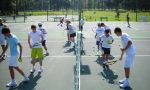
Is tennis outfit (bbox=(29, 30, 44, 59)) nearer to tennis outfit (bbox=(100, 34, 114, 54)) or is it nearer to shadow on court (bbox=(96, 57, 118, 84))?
shadow on court (bbox=(96, 57, 118, 84))

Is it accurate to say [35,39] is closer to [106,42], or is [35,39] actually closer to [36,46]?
[36,46]

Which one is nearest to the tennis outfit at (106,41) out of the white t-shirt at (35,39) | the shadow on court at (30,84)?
the white t-shirt at (35,39)

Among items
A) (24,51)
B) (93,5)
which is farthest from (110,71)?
(93,5)

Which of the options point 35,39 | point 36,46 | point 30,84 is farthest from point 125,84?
point 35,39

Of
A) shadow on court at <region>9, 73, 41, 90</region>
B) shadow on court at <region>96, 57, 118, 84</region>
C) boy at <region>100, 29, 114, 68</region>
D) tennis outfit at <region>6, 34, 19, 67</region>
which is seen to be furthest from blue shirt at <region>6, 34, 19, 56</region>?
boy at <region>100, 29, 114, 68</region>

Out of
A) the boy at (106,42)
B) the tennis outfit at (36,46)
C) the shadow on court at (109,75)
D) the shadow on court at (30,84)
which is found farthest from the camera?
Answer: the boy at (106,42)

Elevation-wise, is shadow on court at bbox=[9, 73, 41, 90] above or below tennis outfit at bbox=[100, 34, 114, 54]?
below

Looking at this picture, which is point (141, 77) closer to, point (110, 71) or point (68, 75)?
point (110, 71)

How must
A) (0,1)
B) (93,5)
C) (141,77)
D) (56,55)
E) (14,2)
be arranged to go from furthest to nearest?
(93,5)
(14,2)
(0,1)
(56,55)
(141,77)

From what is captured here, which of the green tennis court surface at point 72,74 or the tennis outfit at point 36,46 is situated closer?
the green tennis court surface at point 72,74

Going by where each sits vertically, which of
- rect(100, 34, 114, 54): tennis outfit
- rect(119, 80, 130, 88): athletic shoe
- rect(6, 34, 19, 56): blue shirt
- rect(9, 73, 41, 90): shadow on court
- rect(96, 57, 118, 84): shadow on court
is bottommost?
rect(96, 57, 118, 84): shadow on court

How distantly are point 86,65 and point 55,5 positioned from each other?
124m

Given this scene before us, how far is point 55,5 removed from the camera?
13925 centimetres

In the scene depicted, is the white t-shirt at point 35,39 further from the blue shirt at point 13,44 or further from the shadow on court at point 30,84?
the blue shirt at point 13,44
